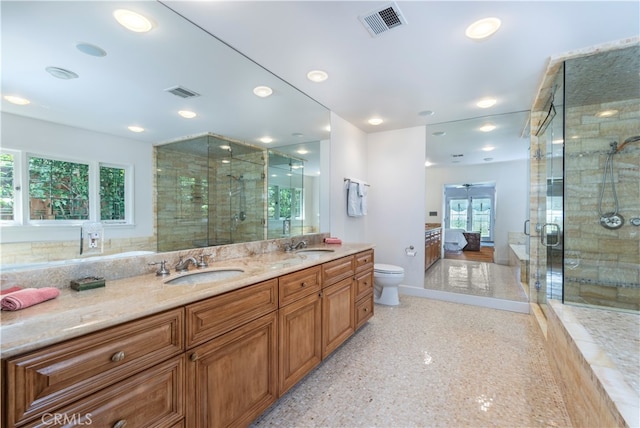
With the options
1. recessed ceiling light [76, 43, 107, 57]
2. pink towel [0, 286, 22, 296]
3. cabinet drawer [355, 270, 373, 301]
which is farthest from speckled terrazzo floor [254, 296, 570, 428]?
recessed ceiling light [76, 43, 107, 57]

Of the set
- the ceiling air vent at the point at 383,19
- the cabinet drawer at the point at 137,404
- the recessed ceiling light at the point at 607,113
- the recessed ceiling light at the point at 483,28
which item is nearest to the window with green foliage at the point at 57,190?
the cabinet drawer at the point at 137,404

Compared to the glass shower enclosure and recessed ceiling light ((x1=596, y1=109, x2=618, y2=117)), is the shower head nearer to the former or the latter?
the glass shower enclosure

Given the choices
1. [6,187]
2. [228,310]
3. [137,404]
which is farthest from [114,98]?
[137,404]

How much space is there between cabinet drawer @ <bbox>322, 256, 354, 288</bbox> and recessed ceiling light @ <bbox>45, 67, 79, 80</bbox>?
1788 mm

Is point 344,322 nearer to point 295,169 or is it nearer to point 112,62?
point 295,169

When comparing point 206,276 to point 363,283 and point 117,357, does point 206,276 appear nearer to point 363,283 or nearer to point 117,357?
point 117,357

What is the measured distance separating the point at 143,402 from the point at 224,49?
83.8 inches

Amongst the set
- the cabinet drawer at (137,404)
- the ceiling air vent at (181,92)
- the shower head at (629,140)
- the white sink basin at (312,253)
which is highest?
the ceiling air vent at (181,92)

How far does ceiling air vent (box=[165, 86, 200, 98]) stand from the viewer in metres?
1.76

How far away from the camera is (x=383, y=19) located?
5.57 ft

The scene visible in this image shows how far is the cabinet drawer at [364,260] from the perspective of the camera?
2592 mm

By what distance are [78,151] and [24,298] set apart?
2.31 ft

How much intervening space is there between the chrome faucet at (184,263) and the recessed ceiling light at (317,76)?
1.82 m

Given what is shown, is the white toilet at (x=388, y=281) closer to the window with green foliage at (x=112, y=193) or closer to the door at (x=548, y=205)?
the door at (x=548, y=205)
